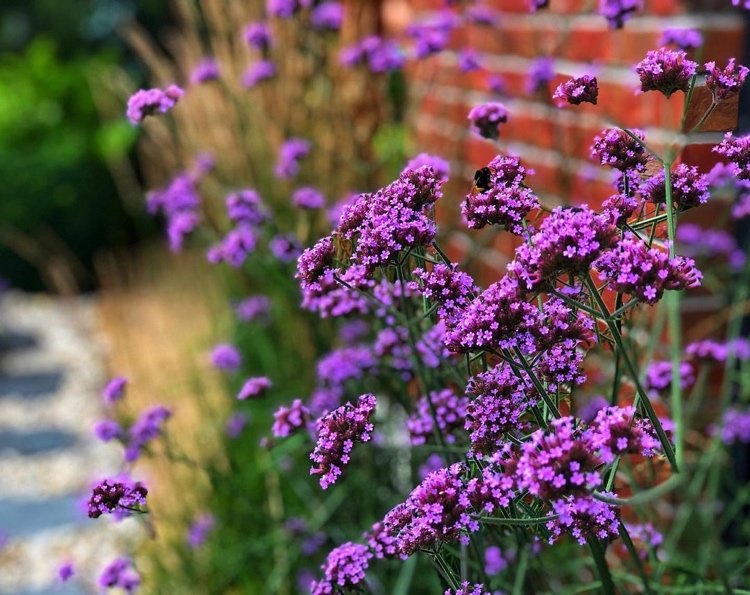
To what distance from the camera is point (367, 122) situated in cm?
333

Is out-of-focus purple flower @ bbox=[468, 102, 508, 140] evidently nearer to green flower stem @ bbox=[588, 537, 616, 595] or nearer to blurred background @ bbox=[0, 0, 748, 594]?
blurred background @ bbox=[0, 0, 748, 594]

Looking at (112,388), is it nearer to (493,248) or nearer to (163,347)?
(493,248)

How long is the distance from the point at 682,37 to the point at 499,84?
62 cm

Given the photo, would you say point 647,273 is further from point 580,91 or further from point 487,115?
point 487,115

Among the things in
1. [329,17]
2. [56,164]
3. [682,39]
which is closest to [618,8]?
[682,39]

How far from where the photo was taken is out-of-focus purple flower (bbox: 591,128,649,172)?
2.99 ft

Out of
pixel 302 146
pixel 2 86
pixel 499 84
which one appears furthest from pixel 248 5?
pixel 2 86

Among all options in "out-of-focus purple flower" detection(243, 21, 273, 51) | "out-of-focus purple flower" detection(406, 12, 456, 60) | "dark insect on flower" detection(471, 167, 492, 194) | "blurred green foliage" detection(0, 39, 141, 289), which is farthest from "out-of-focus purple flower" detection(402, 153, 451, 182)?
"blurred green foliage" detection(0, 39, 141, 289)

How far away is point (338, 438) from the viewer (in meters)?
0.84

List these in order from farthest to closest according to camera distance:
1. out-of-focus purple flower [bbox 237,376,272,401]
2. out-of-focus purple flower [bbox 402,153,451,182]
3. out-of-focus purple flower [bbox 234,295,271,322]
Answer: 1. out-of-focus purple flower [bbox 234,295,271,322]
2. out-of-focus purple flower [bbox 237,376,272,401]
3. out-of-focus purple flower [bbox 402,153,451,182]

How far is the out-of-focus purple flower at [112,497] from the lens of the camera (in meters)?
0.92

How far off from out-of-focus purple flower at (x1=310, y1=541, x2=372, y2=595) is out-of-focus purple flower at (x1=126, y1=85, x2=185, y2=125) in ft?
2.40

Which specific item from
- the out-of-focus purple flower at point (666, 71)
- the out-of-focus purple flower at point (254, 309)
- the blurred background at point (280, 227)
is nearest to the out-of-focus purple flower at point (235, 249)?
the blurred background at point (280, 227)

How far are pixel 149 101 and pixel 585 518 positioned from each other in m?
0.89
